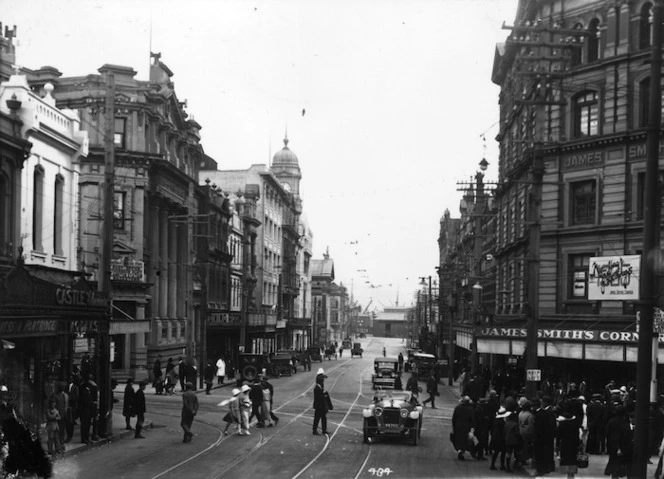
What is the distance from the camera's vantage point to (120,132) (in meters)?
51.8

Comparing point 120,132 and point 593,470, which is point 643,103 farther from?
point 120,132

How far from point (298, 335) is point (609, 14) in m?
88.7

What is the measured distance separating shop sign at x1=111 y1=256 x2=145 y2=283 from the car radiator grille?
90.9 feet

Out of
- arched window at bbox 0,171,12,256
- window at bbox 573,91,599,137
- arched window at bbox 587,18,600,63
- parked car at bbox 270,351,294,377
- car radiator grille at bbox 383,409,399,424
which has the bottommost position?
parked car at bbox 270,351,294,377

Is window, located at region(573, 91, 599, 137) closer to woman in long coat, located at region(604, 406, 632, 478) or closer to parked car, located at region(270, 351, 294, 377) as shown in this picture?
woman in long coat, located at region(604, 406, 632, 478)

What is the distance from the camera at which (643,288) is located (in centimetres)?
1216

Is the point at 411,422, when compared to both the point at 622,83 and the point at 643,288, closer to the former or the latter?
the point at 643,288

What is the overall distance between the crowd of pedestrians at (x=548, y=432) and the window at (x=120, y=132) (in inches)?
1322

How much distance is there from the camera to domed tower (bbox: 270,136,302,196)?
139 metres

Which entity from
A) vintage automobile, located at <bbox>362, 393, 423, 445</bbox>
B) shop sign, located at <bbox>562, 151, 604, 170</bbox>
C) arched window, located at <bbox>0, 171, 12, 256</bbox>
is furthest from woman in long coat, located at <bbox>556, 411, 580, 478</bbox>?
shop sign, located at <bbox>562, 151, 604, 170</bbox>

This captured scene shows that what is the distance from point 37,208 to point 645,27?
1095 inches

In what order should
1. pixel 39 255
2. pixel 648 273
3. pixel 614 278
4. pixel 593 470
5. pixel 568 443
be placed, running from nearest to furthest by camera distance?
1. pixel 648 273
2. pixel 568 443
3. pixel 593 470
4. pixel 39 255
5. pixel 614 278

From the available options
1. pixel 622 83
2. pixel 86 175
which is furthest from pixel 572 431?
pixel 86 175

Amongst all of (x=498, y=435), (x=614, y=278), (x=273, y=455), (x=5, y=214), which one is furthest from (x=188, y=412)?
(x=614, y=278)
